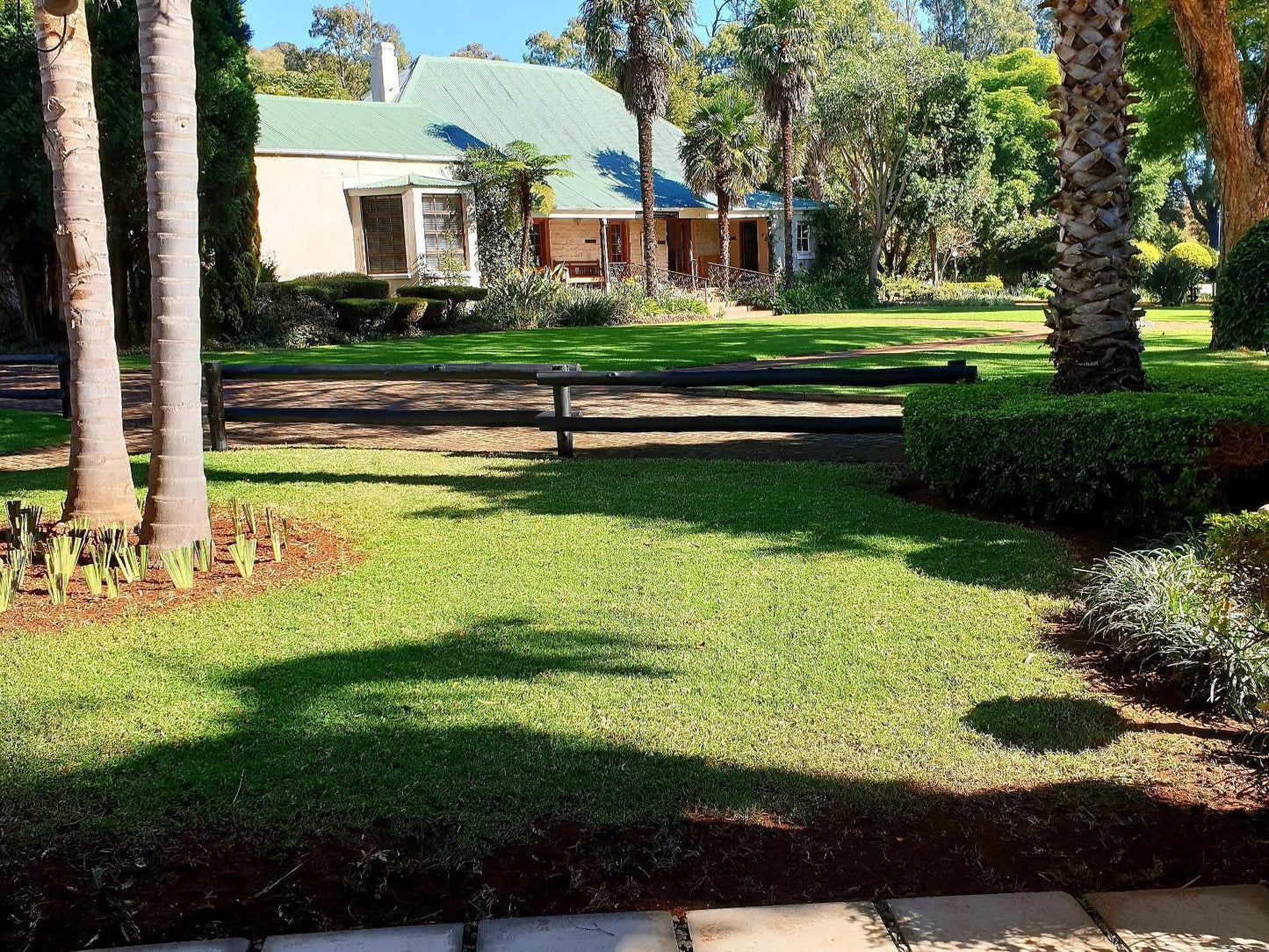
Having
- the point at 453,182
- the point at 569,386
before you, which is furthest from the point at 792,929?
the point at 453,182

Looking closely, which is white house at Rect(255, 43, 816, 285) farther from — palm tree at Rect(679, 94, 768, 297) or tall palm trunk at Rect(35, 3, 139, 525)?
tall palm trunk at Rect(35, 3, 139, 525)

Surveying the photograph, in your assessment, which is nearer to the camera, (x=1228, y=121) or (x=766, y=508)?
(x=766, y=508)

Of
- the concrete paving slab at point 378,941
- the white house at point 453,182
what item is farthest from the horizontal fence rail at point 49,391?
the white house at point 453,182

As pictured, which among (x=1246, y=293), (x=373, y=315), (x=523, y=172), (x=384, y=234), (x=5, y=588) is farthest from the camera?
(x=384, y=234)

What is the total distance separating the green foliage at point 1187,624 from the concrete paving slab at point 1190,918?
943 mm

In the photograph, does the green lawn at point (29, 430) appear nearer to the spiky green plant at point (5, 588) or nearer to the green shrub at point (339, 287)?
the spiky green plant at point (5, 588)

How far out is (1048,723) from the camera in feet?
15.3

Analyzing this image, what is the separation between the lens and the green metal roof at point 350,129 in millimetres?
30672

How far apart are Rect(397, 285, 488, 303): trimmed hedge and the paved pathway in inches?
1006

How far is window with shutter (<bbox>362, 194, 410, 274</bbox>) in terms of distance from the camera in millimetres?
31641

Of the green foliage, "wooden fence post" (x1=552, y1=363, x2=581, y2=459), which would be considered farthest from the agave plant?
the green foliage

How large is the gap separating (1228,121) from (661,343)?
9789 millimetres

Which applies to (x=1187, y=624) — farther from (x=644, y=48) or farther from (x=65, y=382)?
(x=644, y=48)

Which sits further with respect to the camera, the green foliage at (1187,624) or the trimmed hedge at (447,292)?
the trimmed hedge at (447,292)
